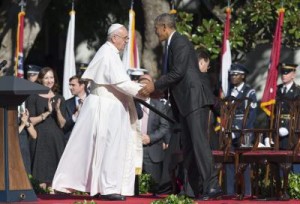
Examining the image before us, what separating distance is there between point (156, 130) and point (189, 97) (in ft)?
9.35

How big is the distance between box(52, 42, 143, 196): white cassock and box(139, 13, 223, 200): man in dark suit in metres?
0.38

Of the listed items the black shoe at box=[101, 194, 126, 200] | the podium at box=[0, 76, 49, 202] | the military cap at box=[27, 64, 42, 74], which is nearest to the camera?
the podium at box=[0, 76, 49, 202]

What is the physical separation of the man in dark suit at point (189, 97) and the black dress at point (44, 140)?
11.6ft

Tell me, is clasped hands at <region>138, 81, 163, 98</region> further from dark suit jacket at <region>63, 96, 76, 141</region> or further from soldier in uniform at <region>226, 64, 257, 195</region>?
dark suit jacket at <region>63, 96, 76, 141</region>

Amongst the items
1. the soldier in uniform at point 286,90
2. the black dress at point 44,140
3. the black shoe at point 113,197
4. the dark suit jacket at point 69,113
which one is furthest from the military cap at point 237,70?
the black shoe at point 113,197

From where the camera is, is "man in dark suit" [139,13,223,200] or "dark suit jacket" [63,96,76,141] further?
"dark suit jacket" [63,96,76,141]

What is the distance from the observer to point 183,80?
16.3 metres

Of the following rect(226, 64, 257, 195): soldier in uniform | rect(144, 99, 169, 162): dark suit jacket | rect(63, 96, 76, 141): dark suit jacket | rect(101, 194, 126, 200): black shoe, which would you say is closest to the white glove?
rect(226, 64, 257, 195): soldier in uniform

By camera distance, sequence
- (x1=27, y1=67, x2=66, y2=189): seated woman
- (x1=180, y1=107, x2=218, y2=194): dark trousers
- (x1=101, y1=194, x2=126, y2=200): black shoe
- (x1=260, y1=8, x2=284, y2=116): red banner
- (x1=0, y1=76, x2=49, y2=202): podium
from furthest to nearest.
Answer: (x1=260, y1=8, x2=284, y2=116): red banner, (x1=27, y1=67, x2=66, y2=189): seated woman, (x1=101, y1=194, x2=126, y2=200): black shoe, (x1=180, y1=107, x2=218, y2=194): dark trousers, (x1=0, y1=76, x2=49, y2=202): podium

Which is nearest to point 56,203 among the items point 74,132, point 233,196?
point 74,132

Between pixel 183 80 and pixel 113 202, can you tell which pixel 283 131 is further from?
pixel 113 202

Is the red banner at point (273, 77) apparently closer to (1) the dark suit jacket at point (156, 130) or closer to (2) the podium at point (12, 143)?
(1) the dark suit jacket at point (156, 130)

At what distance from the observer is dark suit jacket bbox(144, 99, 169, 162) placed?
19.0m

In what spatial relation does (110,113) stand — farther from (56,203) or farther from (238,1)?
(238,1)
